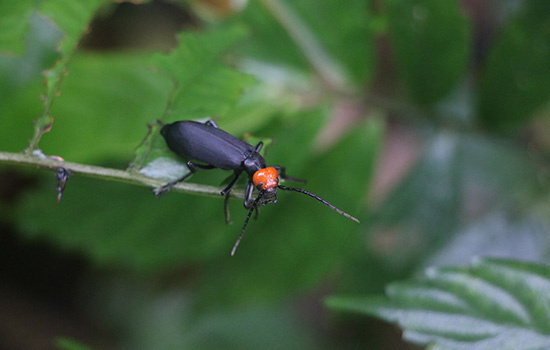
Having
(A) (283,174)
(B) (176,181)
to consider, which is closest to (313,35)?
(A) (283,174)

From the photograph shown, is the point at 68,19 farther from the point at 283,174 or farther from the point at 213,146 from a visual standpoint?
the point at 283,174

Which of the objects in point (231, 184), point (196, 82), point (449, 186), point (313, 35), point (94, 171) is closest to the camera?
point (94, 171)

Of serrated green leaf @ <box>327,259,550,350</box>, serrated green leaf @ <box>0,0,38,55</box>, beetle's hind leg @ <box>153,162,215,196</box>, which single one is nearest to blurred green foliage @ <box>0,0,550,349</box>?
serrated green leaf @ <box>0,0,38,55</box>

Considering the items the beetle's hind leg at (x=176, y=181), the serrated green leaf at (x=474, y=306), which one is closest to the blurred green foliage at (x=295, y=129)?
the beetle's hind leg at (x=176, y=181)

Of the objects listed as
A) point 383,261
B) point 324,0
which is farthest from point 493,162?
point 324,0

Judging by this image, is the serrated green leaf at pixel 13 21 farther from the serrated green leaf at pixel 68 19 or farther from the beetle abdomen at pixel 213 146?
the beetle abdomen at pixel 213 146

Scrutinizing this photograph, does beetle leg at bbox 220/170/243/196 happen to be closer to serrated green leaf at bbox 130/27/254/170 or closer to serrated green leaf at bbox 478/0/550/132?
serrated green leaf at bbox 130/27/254/170
